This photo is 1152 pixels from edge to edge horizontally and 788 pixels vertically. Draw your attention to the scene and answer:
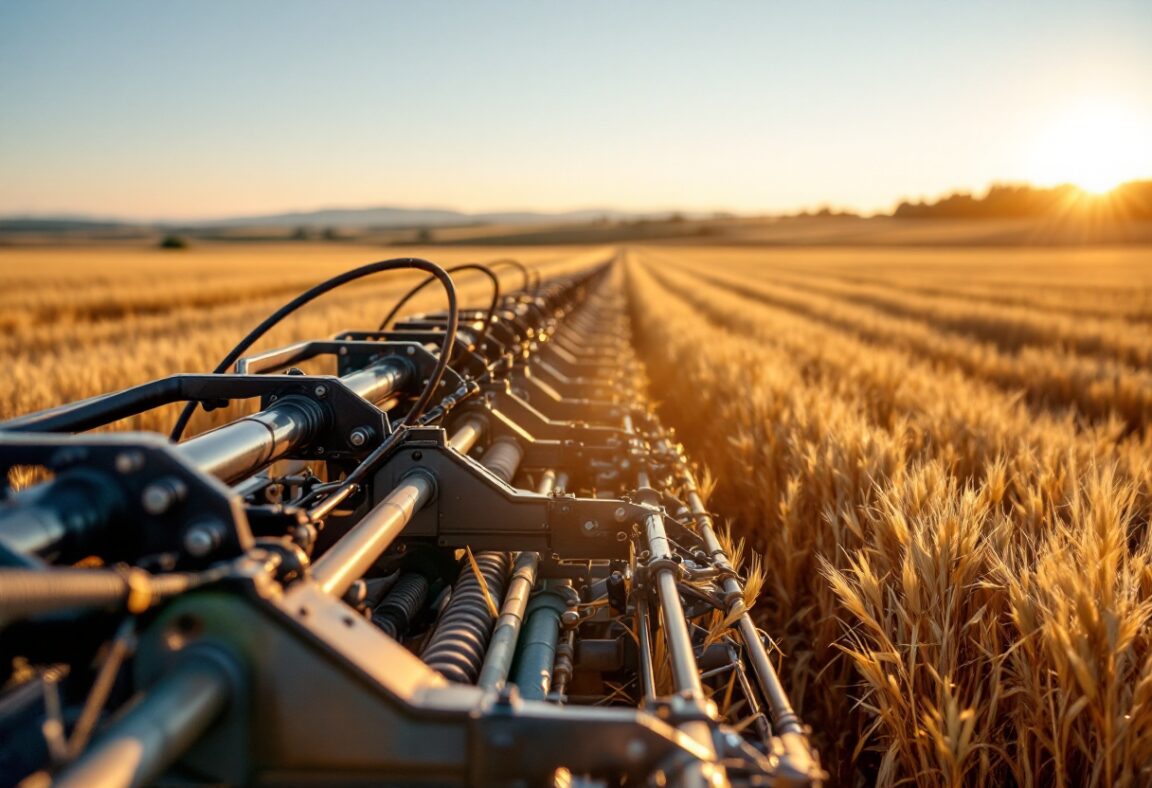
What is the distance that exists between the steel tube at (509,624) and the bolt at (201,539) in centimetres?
73

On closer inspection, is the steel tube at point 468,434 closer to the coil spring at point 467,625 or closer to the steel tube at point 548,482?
the steel tube at point 548,482

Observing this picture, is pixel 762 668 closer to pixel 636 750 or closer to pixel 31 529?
pixel 636 750

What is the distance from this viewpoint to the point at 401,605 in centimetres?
236

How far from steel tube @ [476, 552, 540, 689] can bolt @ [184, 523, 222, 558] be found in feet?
2.40

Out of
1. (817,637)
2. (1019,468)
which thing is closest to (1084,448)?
(1019,468)

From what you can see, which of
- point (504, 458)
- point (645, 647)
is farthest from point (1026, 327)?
point (645, 647)

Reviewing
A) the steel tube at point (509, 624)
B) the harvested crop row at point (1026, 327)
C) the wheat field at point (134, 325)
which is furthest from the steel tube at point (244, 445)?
the harvested crop row at point (1026, 327)

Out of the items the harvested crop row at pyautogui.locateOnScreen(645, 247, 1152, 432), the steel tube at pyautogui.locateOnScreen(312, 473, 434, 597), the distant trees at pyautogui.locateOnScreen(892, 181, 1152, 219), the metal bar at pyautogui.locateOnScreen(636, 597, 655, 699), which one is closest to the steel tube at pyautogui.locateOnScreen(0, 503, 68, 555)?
the steel tube at pyautogui.locateOnScreen(312, 473, 434, 597)

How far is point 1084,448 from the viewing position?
167 inches

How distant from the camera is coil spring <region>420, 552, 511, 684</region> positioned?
1.91m

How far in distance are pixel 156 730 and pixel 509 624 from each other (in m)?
1.12

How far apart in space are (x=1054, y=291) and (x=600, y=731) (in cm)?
2566

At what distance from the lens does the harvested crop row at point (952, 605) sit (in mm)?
1877

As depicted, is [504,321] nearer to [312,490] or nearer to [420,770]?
[312,490]
